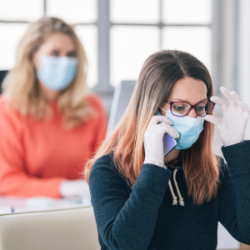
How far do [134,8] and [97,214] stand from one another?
222 cm

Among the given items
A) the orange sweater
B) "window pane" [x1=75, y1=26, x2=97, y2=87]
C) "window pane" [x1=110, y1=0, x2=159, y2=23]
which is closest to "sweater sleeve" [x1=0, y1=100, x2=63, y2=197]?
the orange sweater

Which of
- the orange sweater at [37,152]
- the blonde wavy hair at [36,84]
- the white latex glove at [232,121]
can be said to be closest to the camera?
the white latex glove at [232,121]

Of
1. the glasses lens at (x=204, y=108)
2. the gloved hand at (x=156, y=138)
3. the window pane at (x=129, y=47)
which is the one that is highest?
the window pane at (x=129, y=47)

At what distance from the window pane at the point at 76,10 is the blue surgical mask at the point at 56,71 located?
76cm

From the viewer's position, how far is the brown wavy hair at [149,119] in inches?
39.4

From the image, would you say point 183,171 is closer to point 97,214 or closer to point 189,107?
point 189,107

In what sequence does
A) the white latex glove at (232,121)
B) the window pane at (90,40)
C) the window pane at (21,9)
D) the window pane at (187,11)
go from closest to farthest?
the white latex glove at (232,121) → the window pane at (21,9) → the window pane at (90,40) → the window pane at (187,11)

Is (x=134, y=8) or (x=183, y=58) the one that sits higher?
(x=134, y=8)

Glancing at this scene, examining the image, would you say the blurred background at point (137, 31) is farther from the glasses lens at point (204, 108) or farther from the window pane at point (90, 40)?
the glasses lens at point (204, 108)

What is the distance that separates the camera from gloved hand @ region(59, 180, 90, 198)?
5.76ft

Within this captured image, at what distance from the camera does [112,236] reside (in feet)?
2.81

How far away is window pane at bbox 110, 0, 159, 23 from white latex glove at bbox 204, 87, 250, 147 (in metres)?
1.87

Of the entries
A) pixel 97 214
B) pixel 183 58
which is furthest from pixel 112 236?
pixel 183 58

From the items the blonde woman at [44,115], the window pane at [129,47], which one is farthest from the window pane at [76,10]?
the blonde woman at [44,115]
